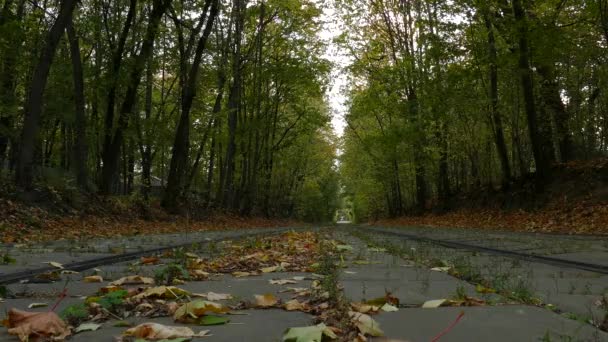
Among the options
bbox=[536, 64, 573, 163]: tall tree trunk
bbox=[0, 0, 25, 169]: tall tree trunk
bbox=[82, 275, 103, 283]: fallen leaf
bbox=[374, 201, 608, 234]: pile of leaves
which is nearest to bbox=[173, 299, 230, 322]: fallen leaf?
bbox=[82, 275, 103, 283]: fallen leaf

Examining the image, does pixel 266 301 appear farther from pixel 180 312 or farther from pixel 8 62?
pixel 8 62

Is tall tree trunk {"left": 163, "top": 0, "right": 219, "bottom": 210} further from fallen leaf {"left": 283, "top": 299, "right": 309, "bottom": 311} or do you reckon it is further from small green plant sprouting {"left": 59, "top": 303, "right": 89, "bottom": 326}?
small green plant sprouting {"left": 59, "top": 303, "right": 89, "bottom": 326}

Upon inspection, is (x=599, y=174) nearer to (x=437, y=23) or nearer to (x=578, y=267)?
(x=437, y=23)

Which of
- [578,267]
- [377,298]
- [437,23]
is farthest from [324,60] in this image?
[377,298]

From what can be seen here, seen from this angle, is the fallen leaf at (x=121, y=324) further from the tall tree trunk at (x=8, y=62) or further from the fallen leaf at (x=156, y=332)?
the tall tree trunk at (x=8, y=62)

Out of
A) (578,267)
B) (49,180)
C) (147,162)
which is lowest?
(578,267)

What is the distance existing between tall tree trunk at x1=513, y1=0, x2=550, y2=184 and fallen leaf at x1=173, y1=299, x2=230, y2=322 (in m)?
14.4

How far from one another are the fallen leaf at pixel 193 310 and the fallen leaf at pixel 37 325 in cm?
43

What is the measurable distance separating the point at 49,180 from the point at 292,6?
16.7m

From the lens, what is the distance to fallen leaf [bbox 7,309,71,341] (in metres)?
1.81

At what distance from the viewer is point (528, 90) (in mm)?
16125

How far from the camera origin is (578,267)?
458cm

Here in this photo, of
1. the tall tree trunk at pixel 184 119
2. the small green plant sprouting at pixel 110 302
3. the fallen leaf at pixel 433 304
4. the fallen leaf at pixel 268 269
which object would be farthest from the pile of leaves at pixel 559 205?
the tall tree trunk at pixel 184 119

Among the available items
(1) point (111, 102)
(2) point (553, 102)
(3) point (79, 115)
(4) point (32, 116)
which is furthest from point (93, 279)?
(2) point (553, 102)
